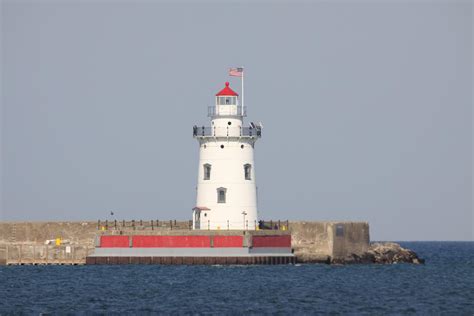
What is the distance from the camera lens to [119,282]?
70188mm

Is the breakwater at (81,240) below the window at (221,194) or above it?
below

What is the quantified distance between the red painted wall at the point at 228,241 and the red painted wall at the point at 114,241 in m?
5.50

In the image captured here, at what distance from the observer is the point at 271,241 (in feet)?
257

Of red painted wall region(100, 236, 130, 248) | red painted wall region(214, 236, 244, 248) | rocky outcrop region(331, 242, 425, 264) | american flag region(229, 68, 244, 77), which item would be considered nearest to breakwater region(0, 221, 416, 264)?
rocky outcrop region(331, 242, 425, 264)

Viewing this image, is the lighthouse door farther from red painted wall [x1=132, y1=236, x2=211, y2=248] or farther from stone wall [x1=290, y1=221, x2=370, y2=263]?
stone wall [x1=290, y1=221, x2=370, y2=263]

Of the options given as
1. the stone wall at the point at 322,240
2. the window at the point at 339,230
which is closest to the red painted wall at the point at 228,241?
the stone wall at the point at 322,240

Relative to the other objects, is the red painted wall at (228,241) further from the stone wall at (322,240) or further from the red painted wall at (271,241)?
the stone wall at (322,240)

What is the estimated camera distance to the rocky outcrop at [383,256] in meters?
82.6

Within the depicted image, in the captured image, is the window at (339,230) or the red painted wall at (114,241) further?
the window at (339,230)

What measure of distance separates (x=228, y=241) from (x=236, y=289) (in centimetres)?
1091

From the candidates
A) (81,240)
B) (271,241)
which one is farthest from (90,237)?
(271,241)

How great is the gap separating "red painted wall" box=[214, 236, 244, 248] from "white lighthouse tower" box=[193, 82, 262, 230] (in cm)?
203

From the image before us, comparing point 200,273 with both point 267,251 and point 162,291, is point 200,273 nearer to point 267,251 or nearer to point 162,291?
point 267,251

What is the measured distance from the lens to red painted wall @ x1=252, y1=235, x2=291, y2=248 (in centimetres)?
7738
